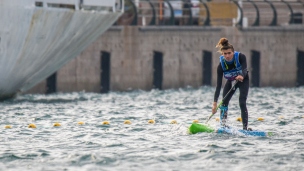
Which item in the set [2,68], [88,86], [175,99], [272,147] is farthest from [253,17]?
[272,147]

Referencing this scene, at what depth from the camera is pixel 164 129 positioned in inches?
1022

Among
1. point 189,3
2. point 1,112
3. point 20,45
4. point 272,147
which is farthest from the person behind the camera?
point 189,3

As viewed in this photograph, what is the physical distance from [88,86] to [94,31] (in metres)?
8.92

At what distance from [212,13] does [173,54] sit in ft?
16.3

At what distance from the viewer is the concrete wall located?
4819 cm

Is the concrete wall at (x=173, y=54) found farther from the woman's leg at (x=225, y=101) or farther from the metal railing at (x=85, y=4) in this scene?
the woman's leg at (x=225, y=101)

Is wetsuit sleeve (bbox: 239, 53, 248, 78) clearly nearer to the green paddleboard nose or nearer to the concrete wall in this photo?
the green paddleboard nose

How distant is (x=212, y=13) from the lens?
2226 inches

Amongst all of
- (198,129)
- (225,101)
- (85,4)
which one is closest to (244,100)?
(225,101)

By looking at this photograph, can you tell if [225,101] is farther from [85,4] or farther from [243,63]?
[85,4]

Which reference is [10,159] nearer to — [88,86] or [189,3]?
[88,86]

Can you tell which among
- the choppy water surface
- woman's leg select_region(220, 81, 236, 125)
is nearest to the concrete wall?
the choppy water surface

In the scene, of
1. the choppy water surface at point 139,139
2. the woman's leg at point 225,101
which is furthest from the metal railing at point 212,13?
the woman's leg at point 225,101

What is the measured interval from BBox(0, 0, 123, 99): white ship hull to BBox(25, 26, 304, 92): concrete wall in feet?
27.5
